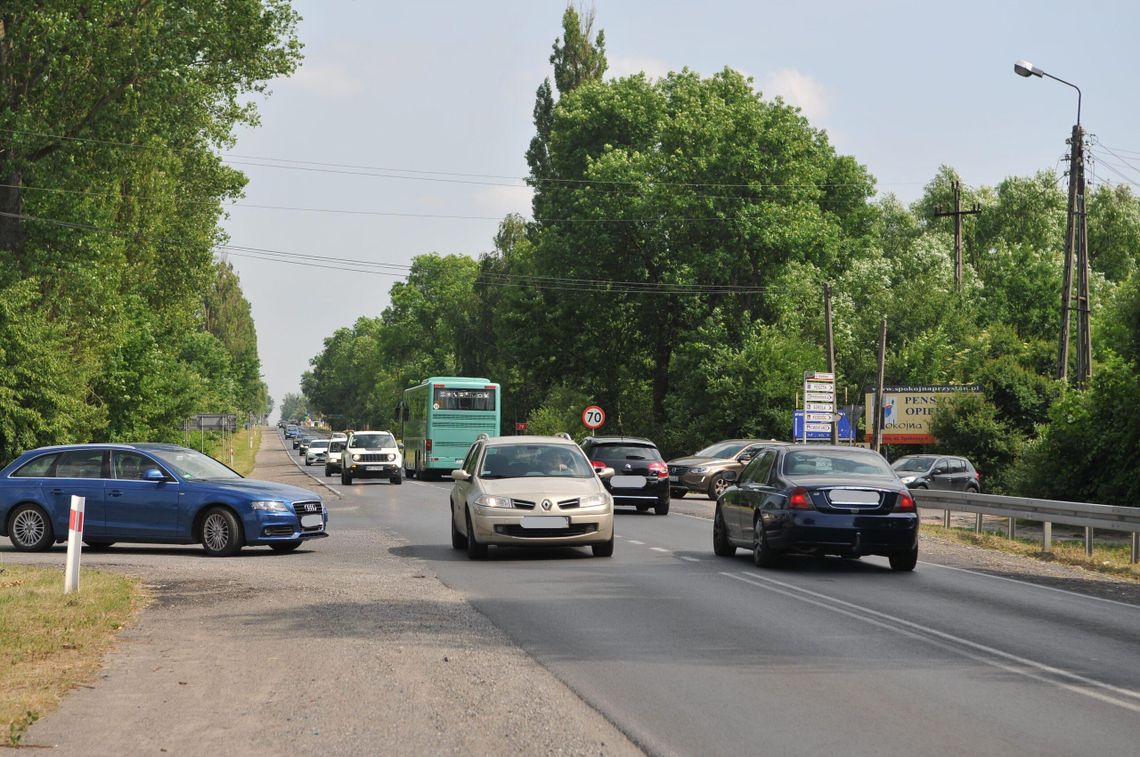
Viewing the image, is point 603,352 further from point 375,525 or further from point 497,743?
point 497,743

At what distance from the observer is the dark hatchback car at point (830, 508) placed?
1648 cm

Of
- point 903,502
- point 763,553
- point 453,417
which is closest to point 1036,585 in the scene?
point 903,502

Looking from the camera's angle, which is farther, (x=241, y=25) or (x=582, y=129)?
(x=582, y=129)

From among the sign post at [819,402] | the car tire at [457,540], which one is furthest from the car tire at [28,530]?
the sign post at [819,402]

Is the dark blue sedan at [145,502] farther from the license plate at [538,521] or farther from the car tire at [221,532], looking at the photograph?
the license plate at [538,521]

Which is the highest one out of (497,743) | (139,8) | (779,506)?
(139,8)

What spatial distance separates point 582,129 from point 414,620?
5371cm

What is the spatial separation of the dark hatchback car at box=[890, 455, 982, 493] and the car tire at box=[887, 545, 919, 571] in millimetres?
25160

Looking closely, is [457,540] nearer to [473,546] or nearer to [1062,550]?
[473,546]

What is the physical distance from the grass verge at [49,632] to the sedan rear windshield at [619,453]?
15.4m

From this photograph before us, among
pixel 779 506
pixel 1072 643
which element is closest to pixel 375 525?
pixel 779 506

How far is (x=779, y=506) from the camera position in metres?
16.8

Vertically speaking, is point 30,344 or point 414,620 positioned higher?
point 30,344

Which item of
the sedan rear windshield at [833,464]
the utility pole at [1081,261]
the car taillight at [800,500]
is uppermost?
the utility pole at [1081,261]
